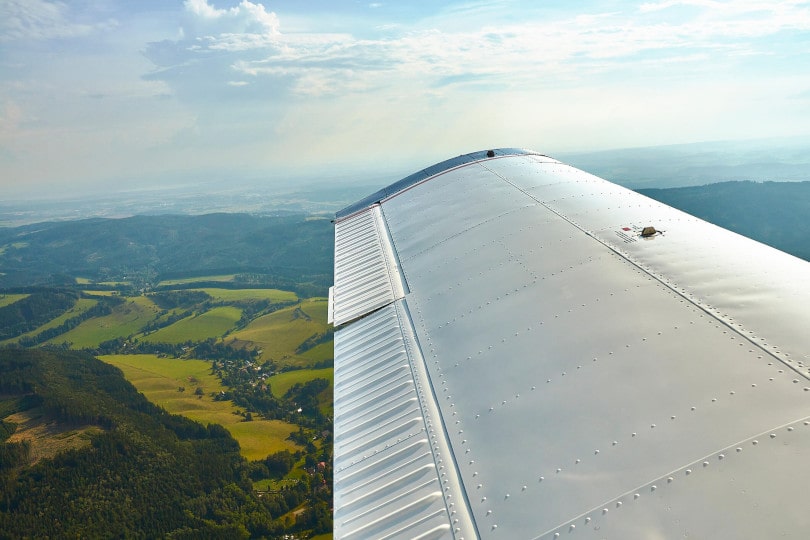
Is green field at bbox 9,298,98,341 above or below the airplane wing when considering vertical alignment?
below

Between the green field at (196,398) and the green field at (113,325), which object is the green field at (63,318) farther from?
the green field at (196,398)

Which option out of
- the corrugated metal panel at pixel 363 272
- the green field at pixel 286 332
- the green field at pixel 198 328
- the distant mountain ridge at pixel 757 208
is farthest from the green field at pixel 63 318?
the corrugated metal panel at pixel 363 272

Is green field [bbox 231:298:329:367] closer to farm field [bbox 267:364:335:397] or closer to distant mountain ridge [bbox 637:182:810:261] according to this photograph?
farm field [bbox 267:364:335:397]

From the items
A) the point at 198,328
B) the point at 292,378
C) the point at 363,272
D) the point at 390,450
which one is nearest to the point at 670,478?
the point at 390,450

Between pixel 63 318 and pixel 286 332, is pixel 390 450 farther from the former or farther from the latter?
pixel 63 318

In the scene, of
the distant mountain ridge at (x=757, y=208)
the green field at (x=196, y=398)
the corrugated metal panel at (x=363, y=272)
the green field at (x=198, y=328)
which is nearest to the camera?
the corrugated metal panel at (x=363, y=272)

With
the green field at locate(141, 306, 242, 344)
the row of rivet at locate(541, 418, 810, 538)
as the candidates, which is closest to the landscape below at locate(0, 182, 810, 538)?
the green field at locate(141, 306, 242, 344)

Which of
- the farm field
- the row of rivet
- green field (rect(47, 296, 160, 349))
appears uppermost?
the row of rivet
